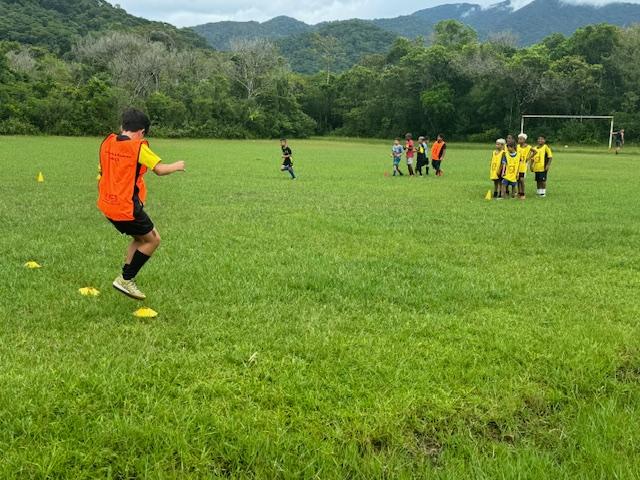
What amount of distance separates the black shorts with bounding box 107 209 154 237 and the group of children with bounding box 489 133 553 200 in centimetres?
1198

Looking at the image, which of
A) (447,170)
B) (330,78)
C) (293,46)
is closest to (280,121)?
(330,78)

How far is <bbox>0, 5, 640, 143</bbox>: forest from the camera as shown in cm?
5647

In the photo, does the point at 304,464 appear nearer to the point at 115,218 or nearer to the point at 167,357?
the point at 167,357

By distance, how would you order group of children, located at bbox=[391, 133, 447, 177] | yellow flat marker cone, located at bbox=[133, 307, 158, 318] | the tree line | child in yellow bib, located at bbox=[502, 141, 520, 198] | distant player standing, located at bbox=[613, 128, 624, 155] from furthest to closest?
the tree line
distant player standing, located at bbox=[613, 128, 624, 155]
group of children, located at bbox=[391, 133, 447, 177]
child in yellow bib, located at bbox=[502, 141, 520, 198]
yellow flat marker cone, located at bbox=[133, 307, 158, 318]

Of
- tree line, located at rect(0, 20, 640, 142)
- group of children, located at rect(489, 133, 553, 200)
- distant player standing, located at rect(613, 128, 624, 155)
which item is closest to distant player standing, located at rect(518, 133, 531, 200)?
group of children, located at rect(489, 133, 553, 200)

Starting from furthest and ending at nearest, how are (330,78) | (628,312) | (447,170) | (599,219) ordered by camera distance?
1. (330,78)
2. (447,170)
3. (599,219)
4. (628,312)

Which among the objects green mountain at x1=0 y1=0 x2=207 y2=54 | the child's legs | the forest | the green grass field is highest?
green mountain at x1=0 y1=0 x2=207 y2=54

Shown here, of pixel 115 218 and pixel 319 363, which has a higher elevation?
pixel 115 218

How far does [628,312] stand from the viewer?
5.82 m

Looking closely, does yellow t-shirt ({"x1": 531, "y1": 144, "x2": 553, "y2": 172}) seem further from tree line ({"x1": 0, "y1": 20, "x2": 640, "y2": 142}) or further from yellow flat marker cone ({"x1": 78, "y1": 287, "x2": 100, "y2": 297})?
tree line ({"x1": 0, "y1": 20, "x2": 640, "y2": 142})

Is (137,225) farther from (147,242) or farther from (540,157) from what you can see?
(540,157)

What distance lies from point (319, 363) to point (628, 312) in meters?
3.39

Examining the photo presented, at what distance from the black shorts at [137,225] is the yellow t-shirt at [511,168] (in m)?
12.0

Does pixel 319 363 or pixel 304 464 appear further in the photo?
pixel 319 363
